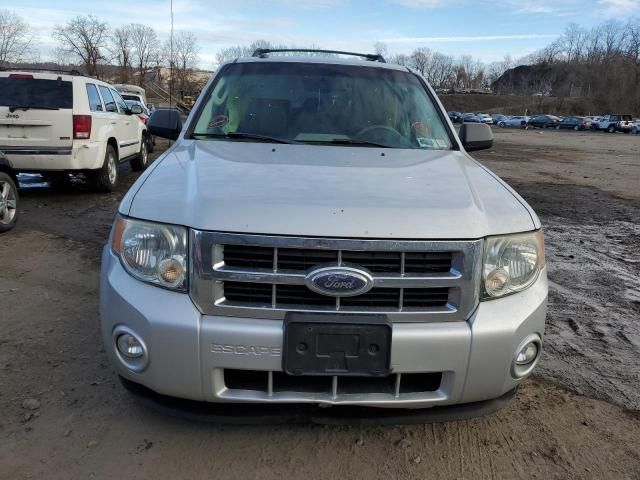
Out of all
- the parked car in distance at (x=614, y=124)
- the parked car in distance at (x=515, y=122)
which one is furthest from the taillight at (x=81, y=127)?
the parked car in distance at (x=515, y=122)

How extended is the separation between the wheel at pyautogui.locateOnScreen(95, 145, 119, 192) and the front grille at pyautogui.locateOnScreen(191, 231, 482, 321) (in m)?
7.56

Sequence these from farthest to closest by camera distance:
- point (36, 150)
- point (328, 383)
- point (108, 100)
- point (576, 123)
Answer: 1. point (576, 123)
2. point (108, 100)
3. point (36, 150)
4. point (328, 383)

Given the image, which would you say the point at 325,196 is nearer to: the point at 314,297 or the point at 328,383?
the point at 314,297

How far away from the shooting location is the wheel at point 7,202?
249 inches

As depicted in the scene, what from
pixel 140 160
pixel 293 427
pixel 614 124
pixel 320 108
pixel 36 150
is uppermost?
pixel 320 108

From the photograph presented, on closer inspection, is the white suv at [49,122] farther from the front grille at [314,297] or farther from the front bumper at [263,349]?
the front grille at [314,297]

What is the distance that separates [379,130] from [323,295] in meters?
1.67

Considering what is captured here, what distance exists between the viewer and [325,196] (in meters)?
2.30

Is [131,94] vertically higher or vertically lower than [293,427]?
higher

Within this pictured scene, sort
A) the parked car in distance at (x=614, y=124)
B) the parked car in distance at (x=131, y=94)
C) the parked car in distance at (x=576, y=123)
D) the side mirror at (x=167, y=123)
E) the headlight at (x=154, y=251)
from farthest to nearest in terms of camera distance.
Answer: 1. the parked car in distance at (x=576, y=123)
2. the parked car in distance at (x=614, y=124)
3. the parked car in distance at (x=131, y=94)
4. the side mirror at (x=167, y=123)
5. the headlight at (x=154, y=251)

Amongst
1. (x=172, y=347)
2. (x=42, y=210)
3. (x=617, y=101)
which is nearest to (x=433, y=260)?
(x=172, y=347)

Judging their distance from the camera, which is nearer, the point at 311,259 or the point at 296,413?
the point at 311,259

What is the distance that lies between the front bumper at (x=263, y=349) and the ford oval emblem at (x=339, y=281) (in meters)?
0.21

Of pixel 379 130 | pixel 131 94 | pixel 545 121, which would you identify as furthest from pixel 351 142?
pixel 545 121
